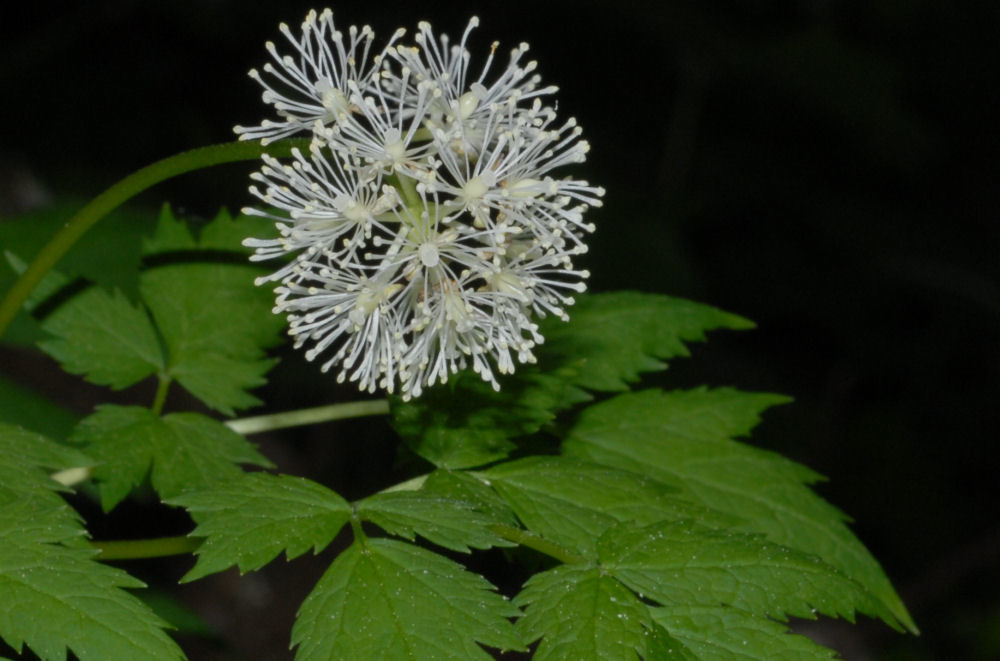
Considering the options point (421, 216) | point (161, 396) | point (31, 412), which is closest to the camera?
point (421, 216)

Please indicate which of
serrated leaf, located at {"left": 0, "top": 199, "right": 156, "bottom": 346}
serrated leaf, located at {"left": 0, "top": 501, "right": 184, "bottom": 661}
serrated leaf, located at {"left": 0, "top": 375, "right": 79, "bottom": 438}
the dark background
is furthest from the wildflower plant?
the dark background

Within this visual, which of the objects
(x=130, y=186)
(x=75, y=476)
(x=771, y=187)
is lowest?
(x=75, y=476)

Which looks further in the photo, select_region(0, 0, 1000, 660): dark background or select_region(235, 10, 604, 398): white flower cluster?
select_region(0, 0, 1000, 660): dark background

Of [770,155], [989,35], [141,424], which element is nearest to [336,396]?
[770,155]

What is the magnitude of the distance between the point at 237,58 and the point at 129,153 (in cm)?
100

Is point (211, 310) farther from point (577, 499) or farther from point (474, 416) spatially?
point (577, 499)

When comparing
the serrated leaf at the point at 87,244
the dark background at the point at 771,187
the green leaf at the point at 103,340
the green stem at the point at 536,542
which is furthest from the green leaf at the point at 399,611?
the dark background at the point at 771,187

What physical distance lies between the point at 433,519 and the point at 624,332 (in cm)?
88

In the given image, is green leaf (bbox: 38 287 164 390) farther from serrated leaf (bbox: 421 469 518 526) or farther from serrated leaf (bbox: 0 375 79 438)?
serrated leaf (bbox: 0 375 79 438)

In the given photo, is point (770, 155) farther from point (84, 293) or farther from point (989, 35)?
point (84, 293)

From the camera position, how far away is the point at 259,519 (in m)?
1.59

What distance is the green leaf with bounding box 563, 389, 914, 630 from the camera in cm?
221

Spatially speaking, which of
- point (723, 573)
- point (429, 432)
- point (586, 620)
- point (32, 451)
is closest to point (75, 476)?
point (32, 451)

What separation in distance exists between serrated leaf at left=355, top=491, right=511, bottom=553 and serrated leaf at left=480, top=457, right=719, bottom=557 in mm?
168
